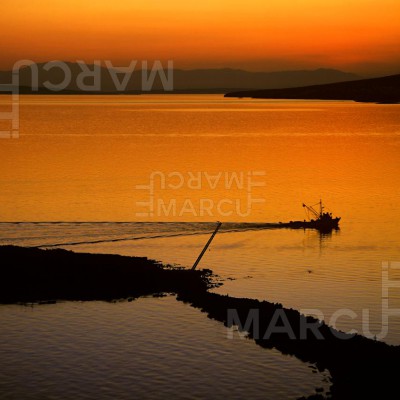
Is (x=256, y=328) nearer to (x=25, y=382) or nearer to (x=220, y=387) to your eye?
(x=220, y=387)

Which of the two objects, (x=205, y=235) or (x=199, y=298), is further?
(x=205, y=235)

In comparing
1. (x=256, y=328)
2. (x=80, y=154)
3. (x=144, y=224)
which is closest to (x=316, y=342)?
(x=256, y=328)

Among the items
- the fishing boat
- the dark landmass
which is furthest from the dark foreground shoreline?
the fishing boat

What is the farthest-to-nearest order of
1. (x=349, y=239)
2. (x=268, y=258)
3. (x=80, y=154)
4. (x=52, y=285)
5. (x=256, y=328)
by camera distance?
(x=80, y=154) → (x=349, y=239) → (x=268, y=258) → (x=52, y=285) → (x=256, y=328)

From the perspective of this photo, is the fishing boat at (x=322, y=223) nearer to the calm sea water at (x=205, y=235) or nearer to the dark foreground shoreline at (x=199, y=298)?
the calm sea water at (x=205, y=235)

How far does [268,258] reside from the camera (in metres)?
69.1

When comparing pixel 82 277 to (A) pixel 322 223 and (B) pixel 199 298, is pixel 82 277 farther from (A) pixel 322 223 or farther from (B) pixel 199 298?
(A) pixel 322 223

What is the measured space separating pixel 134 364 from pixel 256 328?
24.7 ft

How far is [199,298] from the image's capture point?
51.4 m

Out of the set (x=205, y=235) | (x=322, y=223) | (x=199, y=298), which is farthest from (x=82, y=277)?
(x=322, y=223)

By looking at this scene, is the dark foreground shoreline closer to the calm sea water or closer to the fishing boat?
the calm sea water

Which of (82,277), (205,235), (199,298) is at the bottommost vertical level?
(199,298)

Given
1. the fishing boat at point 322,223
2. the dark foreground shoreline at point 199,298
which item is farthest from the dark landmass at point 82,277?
the fishing boat at point 322,223

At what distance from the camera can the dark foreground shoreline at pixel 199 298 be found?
37.2 m
